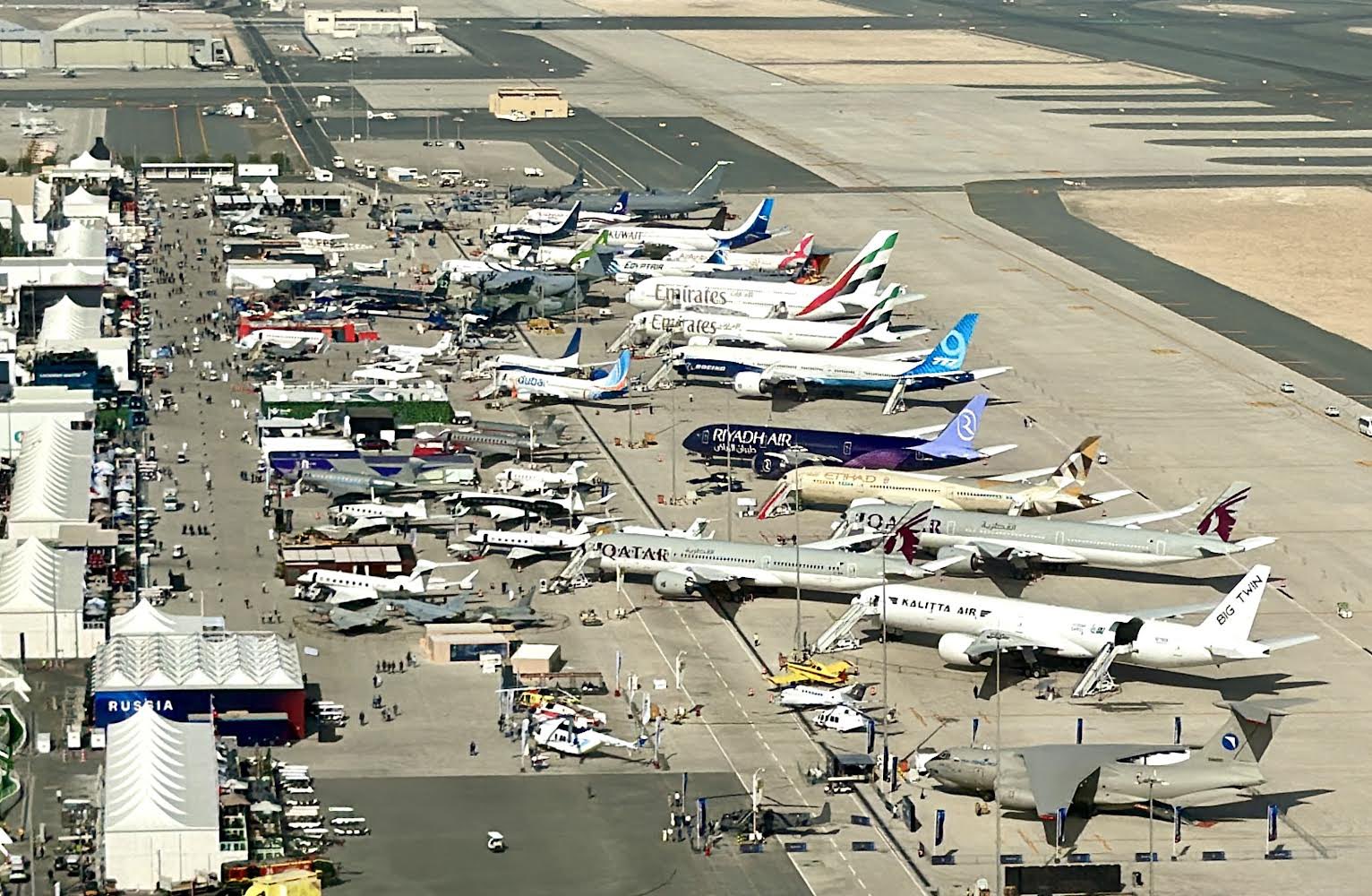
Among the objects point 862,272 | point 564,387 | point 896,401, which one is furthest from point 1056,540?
point 862,272

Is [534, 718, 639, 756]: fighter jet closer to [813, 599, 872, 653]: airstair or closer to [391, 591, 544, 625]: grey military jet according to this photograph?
[813, 599, 872, 653]: airstair

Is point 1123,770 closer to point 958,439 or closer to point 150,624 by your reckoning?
point 150,624

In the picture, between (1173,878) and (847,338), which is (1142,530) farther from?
(847,338)

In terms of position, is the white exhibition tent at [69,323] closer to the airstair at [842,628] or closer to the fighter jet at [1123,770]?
the airstair at [842,628]

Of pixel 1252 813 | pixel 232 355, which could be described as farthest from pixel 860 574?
pixel 232 355

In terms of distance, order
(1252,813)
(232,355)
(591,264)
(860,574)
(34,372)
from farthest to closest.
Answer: (591,264)
(232,355)
(34,372)
(860,574)
(1252,813)

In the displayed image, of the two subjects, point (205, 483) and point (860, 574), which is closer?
point (860, 574)
